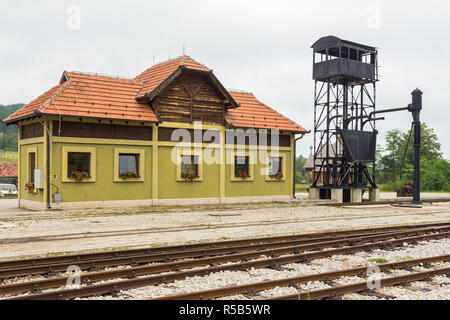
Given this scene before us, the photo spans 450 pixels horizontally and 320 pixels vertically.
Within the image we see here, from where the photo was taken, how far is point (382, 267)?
8859 millimetres

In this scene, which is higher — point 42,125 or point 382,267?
point 42,125

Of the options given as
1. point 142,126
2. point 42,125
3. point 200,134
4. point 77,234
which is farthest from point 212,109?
point 77,234

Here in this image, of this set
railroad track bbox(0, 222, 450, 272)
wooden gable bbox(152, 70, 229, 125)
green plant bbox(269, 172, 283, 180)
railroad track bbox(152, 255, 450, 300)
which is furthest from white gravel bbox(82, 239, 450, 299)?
green plant bbox(269, 172, 283, 180)

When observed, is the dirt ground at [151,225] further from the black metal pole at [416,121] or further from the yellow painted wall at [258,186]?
the black metal pole at [416,121]

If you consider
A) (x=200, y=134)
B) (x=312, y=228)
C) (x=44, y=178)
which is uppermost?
(x=200, y=134)

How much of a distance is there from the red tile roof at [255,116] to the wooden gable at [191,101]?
3.72 feet

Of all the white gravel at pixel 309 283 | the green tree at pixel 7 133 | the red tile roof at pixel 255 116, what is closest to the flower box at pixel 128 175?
the red tile roof at pixel 255 116

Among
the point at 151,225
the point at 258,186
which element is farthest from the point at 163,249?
the point at 258,186

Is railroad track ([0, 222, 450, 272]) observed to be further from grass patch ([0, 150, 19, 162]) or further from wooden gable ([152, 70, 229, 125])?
grass patch ([0, 150, 19, 162])

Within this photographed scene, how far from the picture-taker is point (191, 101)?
2397 centimetres

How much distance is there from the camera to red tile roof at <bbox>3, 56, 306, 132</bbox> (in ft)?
67.7

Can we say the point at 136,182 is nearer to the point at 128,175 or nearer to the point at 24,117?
the point at 128,175
